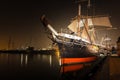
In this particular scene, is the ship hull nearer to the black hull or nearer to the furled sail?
the black hull

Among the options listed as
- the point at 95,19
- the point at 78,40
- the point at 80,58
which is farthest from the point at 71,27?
the point at 80,58

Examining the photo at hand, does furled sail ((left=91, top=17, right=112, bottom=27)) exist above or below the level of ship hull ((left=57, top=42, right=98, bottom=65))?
above

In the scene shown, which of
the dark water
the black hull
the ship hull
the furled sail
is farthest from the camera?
the furled sail

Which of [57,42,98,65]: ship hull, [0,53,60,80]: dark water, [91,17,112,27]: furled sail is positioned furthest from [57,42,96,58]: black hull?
[91,17,112,27]: furled sail

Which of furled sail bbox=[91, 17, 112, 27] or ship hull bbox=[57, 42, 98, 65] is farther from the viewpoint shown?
furled sail bbox=[91, 17, 112, 27]

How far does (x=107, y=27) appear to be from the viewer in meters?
70.8

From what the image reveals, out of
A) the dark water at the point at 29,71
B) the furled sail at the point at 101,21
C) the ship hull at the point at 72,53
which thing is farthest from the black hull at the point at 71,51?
the furled sail at the point at 101,21

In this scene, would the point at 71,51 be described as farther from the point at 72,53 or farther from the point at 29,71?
the point at 29,71

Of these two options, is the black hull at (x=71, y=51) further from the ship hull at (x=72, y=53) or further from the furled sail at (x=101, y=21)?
the furled sail at (x=101, y=21)

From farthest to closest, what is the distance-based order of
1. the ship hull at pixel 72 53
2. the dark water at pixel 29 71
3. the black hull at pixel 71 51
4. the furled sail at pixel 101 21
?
the furled sail at pixel 101 21
the dark water at pixel 29 71
the black hull at pixel 71 51
the ship hull at pixel 72 53

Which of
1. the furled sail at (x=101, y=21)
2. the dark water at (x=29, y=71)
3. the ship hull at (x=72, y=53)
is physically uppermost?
the furled sail at (x=101, y=21)

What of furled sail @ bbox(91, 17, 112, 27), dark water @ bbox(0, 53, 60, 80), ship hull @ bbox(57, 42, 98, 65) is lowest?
dark water @ bbox(0, 53, 60, 80)

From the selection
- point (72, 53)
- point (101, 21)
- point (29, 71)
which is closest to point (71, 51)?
point (72, 53)

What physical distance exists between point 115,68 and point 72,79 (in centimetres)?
1112
